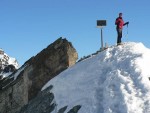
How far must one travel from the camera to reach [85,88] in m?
20.3

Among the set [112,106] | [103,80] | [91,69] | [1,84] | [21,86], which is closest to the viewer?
[112,106]

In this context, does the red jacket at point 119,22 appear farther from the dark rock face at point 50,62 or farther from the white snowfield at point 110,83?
the dark rock face at point 50,62

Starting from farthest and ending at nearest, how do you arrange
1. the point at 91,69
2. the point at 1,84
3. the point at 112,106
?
the point at 1,84
the point at 91,69
the point at 112,106

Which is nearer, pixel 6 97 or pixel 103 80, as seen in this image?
pixel 103 80

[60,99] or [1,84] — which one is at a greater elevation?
[1,84]

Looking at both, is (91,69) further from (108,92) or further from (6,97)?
(6,97)

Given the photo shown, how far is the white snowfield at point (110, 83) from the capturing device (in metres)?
17.7

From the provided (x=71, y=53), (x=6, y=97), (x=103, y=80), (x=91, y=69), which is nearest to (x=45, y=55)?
(x=71, y=53)

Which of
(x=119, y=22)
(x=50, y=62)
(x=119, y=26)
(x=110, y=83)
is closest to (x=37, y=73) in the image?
(x=50, y=62)

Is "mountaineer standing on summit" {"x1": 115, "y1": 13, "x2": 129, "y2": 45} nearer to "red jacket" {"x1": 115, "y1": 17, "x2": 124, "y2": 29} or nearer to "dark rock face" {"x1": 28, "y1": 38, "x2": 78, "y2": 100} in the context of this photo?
"red jacket" {"x1": 115, "y1": 17, "x2": 124, "y2": 29}

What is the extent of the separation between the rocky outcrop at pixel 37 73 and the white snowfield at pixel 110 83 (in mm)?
3167

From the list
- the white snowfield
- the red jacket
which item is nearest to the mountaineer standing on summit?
the red jacket

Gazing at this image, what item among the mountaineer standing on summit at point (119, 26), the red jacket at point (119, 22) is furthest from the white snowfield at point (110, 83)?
the red jacket at point (119, 22)

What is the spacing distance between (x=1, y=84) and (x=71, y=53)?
7.16 m
